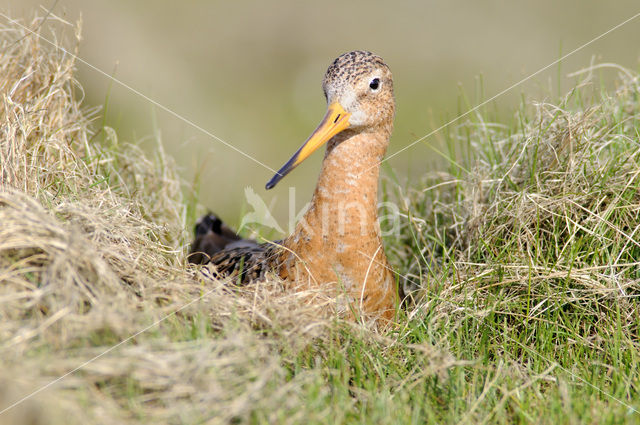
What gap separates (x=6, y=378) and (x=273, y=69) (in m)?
10.1

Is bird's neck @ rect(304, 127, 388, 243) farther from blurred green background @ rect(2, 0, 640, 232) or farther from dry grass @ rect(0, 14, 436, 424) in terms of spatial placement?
blurred green background @ rect(2, 0, 640, 232)

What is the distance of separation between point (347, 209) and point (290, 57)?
8505 millimetres

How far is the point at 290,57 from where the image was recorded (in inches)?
473

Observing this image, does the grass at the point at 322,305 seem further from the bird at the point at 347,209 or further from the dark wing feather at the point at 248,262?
the dark wing feather at the point at 248,262

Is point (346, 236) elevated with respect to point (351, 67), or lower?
lower

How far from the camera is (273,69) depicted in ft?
39.2

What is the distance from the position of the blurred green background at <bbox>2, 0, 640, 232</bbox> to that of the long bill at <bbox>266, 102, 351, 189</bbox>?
497 cm

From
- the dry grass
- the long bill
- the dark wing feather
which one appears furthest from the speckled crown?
the dry grass

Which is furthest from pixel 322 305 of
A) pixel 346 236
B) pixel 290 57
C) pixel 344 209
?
pixel 290 57

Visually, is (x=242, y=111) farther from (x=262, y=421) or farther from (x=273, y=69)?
(x=262, y=421)

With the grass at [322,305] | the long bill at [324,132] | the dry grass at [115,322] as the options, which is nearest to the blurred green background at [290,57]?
the grass at [322,305]

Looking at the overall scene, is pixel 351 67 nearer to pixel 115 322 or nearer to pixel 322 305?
pixel 322 305

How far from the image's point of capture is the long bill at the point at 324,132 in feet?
12.6

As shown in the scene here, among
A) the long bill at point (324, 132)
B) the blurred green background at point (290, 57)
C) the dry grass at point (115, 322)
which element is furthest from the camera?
the blurred green background at point (290, 57)
